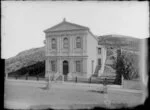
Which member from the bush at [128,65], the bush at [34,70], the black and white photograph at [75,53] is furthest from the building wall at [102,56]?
the bush at [34,70]

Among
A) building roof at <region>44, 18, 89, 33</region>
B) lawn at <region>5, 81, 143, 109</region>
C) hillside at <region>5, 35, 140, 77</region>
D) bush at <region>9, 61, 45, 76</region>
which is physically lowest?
lawn at <region>5, 81, 143, 109</region>

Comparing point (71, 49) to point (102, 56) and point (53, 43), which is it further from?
point (102, 56)

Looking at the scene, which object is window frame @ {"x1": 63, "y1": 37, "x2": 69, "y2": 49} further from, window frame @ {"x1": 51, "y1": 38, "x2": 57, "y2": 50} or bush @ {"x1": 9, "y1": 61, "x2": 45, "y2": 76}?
bush @ {"x1": 9, "y1": 61, "x2": 45, "y2": 76}

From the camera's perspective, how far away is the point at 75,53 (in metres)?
2.65

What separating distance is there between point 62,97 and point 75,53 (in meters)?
0.48

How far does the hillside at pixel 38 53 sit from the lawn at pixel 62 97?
0.63 feet

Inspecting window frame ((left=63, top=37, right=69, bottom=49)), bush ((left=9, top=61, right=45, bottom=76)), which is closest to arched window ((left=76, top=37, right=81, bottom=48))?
window frame ((left=63, top=37, right=69, bottom=49))

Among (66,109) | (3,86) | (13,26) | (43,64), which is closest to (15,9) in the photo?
(13,26)

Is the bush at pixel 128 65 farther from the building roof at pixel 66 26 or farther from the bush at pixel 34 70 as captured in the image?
the bush at pixel 34 70

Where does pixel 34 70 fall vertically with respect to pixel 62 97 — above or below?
above

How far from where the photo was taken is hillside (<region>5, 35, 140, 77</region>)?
8.80ft

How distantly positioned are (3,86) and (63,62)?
68cm

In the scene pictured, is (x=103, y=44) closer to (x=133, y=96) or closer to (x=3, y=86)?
(x=133, y=96)

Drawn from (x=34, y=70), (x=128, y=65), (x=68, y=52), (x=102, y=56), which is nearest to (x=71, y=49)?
(x=68, y=52)
